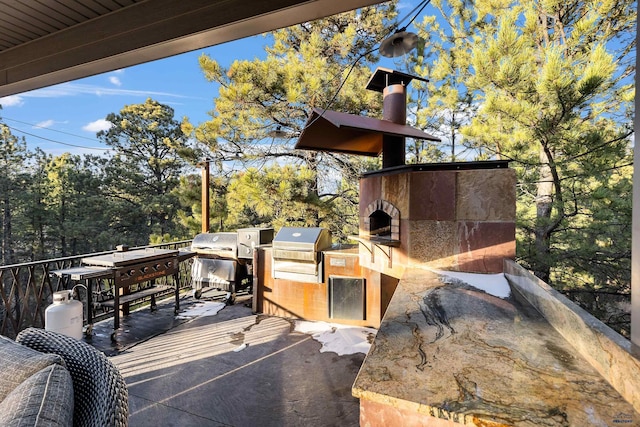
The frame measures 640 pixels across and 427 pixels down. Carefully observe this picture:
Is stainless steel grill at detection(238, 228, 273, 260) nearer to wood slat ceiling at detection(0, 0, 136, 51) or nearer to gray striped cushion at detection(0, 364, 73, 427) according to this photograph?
wood slat ceiling at detection(0, 0, 136, 51)

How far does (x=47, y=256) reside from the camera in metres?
13.5

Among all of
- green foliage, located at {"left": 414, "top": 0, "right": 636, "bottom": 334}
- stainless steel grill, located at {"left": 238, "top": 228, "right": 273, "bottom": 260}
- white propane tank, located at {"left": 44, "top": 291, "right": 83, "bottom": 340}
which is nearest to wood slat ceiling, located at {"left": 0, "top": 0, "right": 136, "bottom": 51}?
white propane tank, located at {"left": 44, "top": 291, "right": 83, "bottom": 340}

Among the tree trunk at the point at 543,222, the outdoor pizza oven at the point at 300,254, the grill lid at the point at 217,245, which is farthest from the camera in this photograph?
the grill lid at the point at 217,245

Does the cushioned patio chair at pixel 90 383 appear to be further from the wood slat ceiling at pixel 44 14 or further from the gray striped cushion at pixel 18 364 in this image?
the wood slat ceiling at pixel 44 14

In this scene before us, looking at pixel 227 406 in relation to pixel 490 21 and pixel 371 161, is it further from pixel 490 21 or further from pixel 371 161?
pixel 490 21

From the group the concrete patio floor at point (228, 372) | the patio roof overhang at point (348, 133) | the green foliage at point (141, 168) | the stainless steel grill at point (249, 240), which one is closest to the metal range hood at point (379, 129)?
the patio roof overhang at point (348, 133)

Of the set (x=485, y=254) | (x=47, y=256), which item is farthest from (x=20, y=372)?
(x=47, y=256)

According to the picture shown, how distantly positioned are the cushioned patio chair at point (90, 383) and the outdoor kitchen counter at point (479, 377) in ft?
2.54

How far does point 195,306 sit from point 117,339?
4.39ft

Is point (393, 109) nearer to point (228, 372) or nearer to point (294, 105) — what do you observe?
point (294, 105)

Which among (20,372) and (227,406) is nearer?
(20,372)

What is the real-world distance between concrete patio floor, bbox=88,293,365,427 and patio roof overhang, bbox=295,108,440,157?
2.38 metres

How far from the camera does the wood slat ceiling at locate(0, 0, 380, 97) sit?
1.68 metres

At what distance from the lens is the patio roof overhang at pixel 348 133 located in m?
3.01
